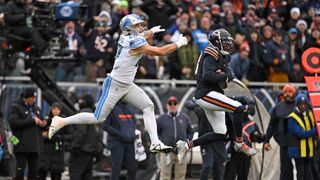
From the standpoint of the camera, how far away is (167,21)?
21.5 metres

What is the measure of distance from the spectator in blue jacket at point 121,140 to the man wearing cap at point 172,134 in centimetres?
74

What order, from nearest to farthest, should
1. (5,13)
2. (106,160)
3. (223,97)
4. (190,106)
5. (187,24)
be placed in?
(223,97)
(190,106)
(5,13)
(106,160)
(187,24)

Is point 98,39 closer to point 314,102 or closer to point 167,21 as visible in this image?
point 167,21

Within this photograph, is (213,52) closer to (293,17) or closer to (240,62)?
(240,62)

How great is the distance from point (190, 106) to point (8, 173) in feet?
13.4

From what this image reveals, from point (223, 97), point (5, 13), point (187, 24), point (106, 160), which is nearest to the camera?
point (223, 97)

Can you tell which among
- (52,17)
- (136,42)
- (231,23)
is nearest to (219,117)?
(136,42)

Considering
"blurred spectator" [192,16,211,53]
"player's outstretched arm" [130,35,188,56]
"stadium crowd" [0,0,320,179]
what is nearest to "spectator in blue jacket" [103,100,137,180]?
"stadium crowd" [0,0,320,179]

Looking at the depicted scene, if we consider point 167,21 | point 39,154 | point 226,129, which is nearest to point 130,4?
point 167,21

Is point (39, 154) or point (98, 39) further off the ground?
point (98, 39)

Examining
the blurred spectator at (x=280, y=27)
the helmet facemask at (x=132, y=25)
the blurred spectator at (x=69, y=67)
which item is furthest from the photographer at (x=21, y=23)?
the blurred spectator at (x=280, y=27)

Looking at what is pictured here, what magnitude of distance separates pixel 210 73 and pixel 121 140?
3285 mm

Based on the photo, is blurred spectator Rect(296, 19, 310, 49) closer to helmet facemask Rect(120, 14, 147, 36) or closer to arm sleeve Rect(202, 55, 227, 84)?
arm sleeve Rect(202, 55, 227, 84)

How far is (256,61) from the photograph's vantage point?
2120 cm
